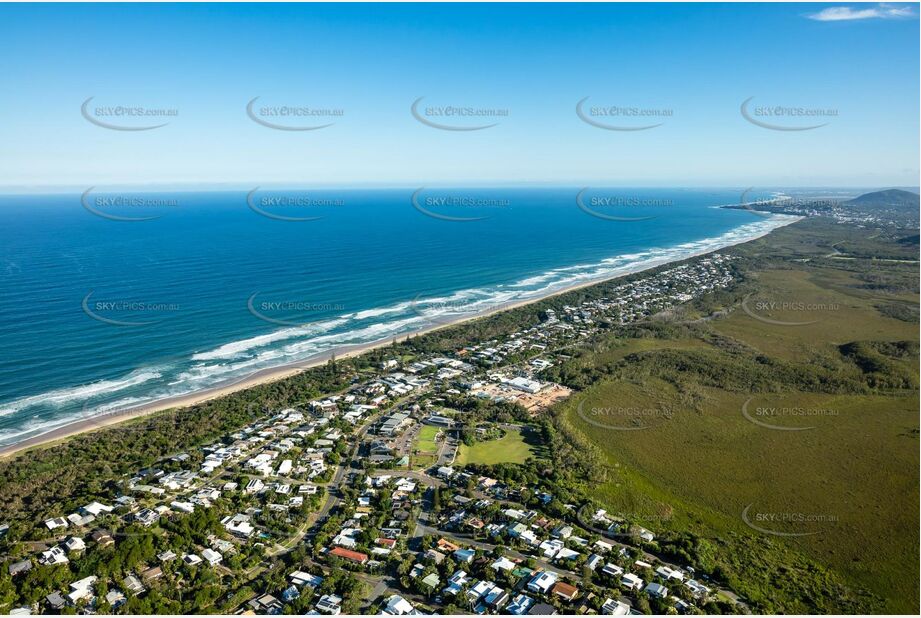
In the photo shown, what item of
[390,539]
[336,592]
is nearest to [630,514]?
[390,539]

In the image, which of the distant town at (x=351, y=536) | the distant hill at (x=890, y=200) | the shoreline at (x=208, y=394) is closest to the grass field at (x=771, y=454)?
the distant town at (x=351, y=536)

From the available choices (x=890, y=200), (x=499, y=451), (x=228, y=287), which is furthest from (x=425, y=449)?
(x=890, y=200)

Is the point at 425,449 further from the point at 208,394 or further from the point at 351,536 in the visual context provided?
the point at 208,394

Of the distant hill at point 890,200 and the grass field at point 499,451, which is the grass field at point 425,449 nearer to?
the grass field at point 499,451

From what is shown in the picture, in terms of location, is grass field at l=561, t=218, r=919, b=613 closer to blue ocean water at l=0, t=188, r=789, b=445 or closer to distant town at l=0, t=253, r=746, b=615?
distant town at l=0, t=253, r=746, b=615

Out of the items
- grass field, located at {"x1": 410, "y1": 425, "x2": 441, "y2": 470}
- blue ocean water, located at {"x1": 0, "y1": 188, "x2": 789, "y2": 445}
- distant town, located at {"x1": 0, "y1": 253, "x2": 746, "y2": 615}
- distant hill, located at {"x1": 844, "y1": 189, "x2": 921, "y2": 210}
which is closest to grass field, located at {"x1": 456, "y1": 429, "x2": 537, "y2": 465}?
distant town, located at {"x1": 0, "y1": 253, "x2": 746, "y2": 615}

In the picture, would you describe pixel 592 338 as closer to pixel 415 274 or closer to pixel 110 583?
pixel 415 274
